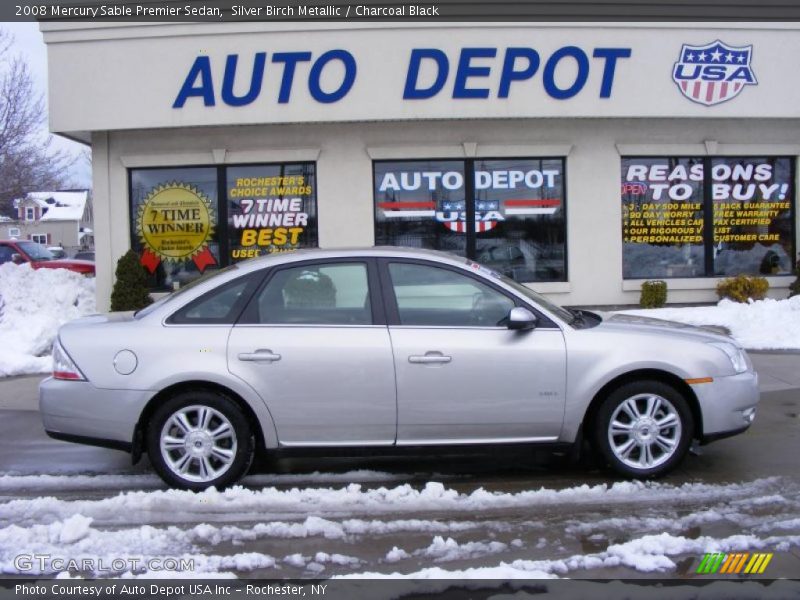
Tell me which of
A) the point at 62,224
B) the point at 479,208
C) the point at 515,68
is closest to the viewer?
the point at 515,68

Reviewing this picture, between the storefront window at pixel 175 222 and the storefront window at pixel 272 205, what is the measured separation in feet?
1.14

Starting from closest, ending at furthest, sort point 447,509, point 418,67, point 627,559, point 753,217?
point 627,559, point 447,509, point 418,67, point 753,217

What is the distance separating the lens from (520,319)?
18.3 ft

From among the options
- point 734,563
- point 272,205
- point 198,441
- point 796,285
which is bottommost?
point 734,563

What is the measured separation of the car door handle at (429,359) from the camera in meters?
5.59

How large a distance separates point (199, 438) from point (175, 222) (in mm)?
8489

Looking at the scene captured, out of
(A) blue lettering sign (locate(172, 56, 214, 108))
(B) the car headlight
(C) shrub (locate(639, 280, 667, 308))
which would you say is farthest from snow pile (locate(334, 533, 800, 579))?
(A) blue lettering sign (locate(172, 56, 214, 108))

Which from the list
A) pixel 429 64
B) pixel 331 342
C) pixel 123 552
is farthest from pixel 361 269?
pixel 429 64

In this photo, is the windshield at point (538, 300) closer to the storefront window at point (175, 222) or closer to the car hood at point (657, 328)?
the car hood at point (657, 328)

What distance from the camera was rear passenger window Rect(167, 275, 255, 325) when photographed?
5.77 metres

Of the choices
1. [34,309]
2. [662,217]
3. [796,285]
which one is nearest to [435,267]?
[662,217]

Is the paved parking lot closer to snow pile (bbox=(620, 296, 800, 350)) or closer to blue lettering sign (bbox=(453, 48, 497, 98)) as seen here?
snow pile (bbox=(620, 296, 800, 350))

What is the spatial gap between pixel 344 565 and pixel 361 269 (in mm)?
2192

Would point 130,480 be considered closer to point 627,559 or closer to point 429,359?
point 429,359
